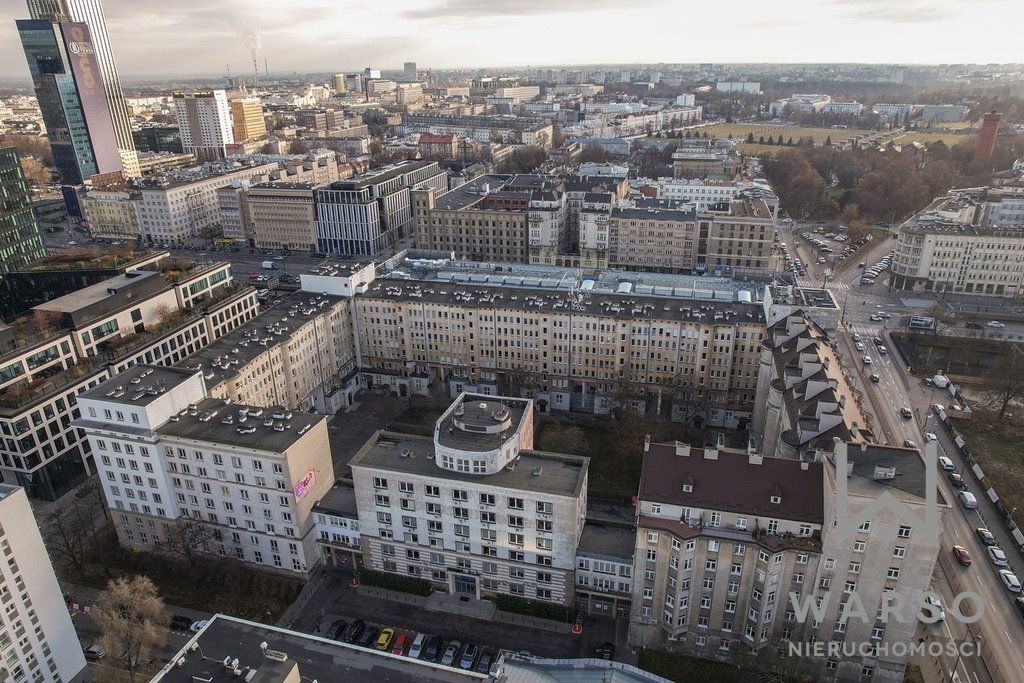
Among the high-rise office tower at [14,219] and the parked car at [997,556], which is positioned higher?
the high-rise office tower at [14,219]

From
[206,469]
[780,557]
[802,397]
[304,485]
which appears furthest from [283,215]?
[780,557]

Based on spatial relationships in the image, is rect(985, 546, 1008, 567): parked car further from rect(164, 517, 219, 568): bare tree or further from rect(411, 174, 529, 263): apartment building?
rect(411, 174, 529, 263): apartment building

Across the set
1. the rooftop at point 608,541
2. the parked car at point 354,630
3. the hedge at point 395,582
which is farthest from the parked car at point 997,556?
the parked car at point 354,630

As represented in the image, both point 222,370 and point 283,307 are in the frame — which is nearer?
point 222,370

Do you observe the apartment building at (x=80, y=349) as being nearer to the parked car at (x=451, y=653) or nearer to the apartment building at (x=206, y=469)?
the apartment building at (x=206, y=469)

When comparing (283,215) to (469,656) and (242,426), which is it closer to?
(242,426)

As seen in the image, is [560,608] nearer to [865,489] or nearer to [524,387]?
[865,489]

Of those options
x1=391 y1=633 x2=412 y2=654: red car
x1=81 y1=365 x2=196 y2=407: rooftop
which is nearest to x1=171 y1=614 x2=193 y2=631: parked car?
x1=391 y1=633 x2=412 y2=654: red car

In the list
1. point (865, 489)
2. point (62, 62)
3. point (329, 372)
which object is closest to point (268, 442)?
point (329, 372)
